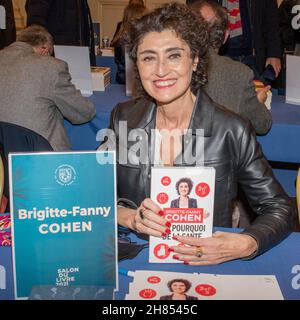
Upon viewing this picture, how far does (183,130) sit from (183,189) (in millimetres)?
555

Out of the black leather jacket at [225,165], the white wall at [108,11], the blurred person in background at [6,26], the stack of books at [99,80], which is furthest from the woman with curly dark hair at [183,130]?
the white wall at [108,11]

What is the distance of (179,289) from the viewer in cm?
103

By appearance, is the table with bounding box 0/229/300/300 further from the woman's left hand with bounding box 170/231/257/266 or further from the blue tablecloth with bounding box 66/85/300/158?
the blue tablecloth with bounding box 66/85/300/158

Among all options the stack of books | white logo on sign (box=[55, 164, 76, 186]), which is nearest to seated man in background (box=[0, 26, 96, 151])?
the stack of books

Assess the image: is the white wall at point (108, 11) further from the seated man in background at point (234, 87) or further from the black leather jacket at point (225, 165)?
the black leather jacket at point (225, 165)

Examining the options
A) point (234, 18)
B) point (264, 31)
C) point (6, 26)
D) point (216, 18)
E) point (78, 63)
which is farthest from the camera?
point (6, 26)

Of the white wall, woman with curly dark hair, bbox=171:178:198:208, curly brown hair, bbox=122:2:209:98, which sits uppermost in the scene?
the white wall

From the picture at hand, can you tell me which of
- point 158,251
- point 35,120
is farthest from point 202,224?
point 35,120

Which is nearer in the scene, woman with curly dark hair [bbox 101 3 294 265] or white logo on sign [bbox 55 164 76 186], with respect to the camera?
white logo on sign [bbox 55 164 76 186]

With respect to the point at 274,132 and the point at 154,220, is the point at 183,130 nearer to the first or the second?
the point at 154,220

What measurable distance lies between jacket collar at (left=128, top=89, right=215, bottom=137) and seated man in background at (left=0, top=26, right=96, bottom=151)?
0.93 metres

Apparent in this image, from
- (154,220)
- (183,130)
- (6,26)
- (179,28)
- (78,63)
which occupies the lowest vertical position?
(154,220)

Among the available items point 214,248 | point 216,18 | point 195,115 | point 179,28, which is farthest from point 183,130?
point 216,18

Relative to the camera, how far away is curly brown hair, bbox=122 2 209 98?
1510mm
